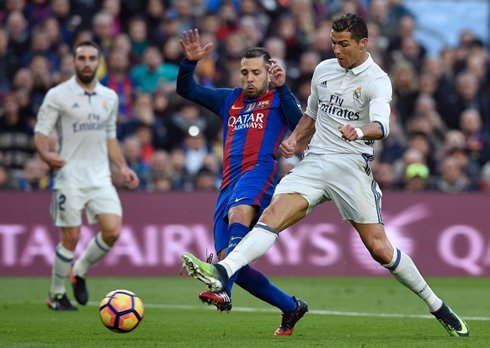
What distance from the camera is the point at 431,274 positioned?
15.1m

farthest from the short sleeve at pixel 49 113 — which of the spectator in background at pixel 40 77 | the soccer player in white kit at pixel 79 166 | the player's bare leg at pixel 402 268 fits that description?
the spectator in background at pixel 40 77

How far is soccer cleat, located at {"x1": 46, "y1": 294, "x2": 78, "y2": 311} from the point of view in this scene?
34.8 feet

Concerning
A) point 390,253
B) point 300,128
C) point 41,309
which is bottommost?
point 41,309

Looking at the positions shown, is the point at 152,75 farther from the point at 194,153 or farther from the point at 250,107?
the point at 250,107

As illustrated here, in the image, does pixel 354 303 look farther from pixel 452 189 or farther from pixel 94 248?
pixel 452 189

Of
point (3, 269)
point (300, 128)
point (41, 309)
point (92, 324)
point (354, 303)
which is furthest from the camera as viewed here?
point (3, 269)

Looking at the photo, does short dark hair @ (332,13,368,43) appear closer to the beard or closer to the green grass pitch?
the green grass pitch

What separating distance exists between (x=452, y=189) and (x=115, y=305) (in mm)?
9270

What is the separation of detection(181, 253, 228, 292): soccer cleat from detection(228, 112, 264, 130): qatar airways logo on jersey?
5.47 feet

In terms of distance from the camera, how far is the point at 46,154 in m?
10.6

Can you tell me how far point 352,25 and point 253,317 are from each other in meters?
3.57

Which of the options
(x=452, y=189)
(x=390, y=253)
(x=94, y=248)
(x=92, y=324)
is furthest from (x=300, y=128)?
(x=452, y=189)

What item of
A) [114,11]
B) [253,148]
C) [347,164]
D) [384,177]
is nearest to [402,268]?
[347,164]

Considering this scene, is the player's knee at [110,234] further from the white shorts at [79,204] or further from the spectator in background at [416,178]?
the spectator in background at [416,178]
